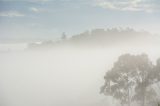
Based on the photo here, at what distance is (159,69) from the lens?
169ft

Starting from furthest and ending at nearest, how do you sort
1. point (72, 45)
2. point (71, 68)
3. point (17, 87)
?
point (71, 68)
point (72, 45)
point (17, 87)

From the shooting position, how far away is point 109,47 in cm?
14938

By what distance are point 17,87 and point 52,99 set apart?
34835mm

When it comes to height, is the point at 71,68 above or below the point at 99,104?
above

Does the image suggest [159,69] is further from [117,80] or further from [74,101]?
[74,101]

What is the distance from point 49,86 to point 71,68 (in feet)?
196

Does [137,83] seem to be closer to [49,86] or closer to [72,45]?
[49,86]

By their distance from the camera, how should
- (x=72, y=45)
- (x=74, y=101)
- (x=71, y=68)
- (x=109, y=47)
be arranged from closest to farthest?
1. (x=74, y=101)
2. (x=109, y=47)
3. (x=72, y=45)
4. (x=71, y=68)

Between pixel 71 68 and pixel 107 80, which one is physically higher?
pixel 71 68

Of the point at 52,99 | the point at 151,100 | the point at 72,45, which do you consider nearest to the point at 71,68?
the point at 72,45

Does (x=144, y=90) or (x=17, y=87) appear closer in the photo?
(x=144, y=90)

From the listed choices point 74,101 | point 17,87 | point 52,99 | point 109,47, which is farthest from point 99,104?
point 109,47

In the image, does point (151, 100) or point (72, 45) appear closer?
point (151, 100)

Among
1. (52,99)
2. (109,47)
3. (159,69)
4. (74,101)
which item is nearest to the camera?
(159,69)
